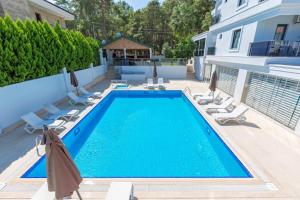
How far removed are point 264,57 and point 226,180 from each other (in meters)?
7.67

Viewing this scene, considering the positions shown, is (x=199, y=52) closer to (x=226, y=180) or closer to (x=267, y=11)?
(x=267, y=11)

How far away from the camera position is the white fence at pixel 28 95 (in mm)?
7392

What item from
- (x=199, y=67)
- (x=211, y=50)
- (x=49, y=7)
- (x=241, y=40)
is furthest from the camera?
(x=199, y=67)

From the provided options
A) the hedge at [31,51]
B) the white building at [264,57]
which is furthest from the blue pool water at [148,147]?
the hedge at [31,51]

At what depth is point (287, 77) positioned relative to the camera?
7.52m

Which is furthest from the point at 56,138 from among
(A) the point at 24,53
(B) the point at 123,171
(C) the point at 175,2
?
(C) the point at 175,2

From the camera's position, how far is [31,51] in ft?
29.5

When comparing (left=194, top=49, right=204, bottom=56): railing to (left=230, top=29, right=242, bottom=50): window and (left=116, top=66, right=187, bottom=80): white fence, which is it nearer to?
(left=116, top=66, right=187, bottom=80): white fence

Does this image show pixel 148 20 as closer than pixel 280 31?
No

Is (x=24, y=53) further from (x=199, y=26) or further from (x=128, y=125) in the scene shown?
(x=199, y=26)

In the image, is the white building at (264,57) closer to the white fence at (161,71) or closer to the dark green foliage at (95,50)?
the white fence at (161,71)

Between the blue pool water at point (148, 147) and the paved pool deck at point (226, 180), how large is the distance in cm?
48

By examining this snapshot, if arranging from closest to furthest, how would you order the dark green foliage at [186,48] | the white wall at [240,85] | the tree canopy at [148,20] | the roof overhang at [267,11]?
the roof overhang at [267,11], the white wall at [240,85], the dark green foliage at [186,48], the tree canopy at [148,20]

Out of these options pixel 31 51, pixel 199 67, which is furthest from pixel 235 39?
pixel 31 51
